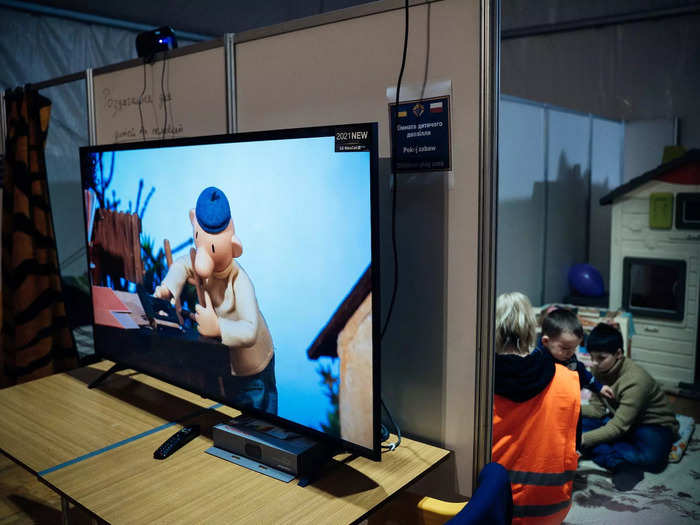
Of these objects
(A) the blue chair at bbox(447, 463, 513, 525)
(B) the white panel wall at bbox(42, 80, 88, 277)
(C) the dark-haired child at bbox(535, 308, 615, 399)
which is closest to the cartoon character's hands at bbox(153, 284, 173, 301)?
(A) the blue chair at bbox(447, 463, 513, 525)

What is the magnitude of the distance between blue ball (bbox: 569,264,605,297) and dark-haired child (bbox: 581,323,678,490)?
1830 mm

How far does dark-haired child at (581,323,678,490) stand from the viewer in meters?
2.87

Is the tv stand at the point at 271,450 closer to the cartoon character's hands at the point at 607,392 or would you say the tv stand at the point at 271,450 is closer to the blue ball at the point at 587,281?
the cartoon character's hands at the point at 607,392

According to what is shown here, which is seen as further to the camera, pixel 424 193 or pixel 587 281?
pixel 587 281

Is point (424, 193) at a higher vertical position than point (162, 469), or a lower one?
higher

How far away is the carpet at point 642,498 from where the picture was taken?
2.49 m

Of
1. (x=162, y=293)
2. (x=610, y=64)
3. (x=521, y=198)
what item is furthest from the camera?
(x=610, y=64)

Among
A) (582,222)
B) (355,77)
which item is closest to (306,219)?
(355,77)

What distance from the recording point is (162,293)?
5.47 feet

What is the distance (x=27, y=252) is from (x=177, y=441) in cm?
176

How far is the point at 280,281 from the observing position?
1.35 m

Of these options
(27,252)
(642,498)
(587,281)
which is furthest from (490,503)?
(587,281)

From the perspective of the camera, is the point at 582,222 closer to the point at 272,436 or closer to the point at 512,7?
the point at 512,7

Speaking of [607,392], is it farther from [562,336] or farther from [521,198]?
[521,198]
